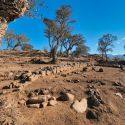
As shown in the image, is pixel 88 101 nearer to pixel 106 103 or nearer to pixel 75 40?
pixel 106 103

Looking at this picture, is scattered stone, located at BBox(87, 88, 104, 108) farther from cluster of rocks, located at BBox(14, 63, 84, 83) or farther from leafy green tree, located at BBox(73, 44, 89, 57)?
leafy green tree, located at BBox(73, 44, 89, 57)

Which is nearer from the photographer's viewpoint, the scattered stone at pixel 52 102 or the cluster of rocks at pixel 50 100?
the cluster of rocks at pixel 50 100

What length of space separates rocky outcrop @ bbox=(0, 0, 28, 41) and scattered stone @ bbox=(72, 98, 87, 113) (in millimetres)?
4377

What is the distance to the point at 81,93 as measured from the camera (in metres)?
11.1

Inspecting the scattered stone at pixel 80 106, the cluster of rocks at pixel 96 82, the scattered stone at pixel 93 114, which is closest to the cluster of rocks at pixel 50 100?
the scattered stone at pixel 80 106

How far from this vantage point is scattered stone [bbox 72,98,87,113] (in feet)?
30.8

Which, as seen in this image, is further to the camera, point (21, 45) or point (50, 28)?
point (21, 45)

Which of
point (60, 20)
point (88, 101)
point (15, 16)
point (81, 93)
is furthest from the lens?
point (60, 20)

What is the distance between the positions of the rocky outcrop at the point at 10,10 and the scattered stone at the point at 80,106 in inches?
172

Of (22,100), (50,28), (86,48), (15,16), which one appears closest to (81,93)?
(22,100)

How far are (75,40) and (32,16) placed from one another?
167 ft

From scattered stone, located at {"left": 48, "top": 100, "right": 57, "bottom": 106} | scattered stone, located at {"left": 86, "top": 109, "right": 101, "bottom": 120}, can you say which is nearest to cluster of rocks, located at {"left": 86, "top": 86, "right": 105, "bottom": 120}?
scattered stone, located at {"left": 86, "top": 109, "right": 101, "bottom": 120}

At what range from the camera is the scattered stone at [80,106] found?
9.40 meters

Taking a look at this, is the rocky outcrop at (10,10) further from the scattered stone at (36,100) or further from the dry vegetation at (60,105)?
the scattered stone at (36,100)
